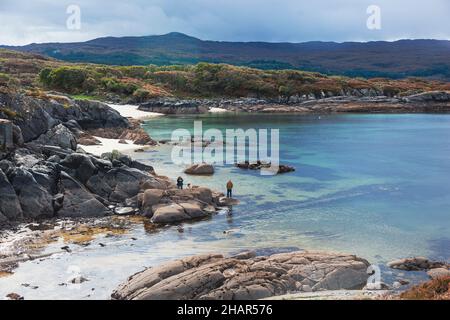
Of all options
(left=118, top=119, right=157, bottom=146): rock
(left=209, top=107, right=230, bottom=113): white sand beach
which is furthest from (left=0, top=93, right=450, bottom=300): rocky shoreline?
(left=209, top=107, right=230, bottom=113): white sand beach

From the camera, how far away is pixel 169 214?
115ft

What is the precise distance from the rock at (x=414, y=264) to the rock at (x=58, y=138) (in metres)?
33.2

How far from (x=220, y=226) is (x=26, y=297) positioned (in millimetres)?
14814

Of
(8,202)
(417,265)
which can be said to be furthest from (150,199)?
(417,265)

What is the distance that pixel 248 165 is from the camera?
185 ft

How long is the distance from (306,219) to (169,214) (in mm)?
9760

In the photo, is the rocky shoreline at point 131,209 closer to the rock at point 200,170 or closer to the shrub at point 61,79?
the rock at point 200,170

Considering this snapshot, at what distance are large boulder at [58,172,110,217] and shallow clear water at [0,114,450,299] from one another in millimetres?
4606

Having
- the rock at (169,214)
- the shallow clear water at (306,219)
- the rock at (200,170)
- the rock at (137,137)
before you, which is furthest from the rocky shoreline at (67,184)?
the rock at (137,137)

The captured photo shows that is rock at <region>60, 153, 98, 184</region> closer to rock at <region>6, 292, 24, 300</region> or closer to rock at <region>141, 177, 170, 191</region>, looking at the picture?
rock at <region>141, 177, 170, 191</region>

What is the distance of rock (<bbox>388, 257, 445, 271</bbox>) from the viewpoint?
26.0m

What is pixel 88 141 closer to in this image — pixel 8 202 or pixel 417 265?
pixel 8 202

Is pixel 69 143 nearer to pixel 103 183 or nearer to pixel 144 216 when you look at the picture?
pixel 103 183
